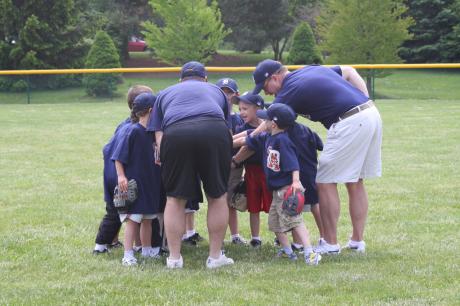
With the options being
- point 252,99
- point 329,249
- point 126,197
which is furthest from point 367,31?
point 126,197

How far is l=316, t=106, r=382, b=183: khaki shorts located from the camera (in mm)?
6039

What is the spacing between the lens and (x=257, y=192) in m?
6.55

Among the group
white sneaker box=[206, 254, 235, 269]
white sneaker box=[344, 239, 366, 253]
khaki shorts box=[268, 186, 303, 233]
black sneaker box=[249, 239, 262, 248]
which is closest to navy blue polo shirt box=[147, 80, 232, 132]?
khaki shorts box=[268, 186, 303, 233]

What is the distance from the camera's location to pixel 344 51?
111 feet

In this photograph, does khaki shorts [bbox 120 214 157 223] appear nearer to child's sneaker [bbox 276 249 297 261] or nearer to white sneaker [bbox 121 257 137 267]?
white sneaker [bbox 121 257 137 267]

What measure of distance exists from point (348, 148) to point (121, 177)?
1.89m

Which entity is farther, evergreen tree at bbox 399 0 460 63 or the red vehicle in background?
the red vehicle in background

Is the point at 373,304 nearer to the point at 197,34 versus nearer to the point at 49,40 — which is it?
the point at 197,34

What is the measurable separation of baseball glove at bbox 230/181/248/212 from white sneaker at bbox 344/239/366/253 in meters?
0.98

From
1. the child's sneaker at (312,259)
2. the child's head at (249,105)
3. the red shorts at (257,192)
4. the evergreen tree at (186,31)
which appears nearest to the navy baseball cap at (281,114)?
the child's head at (249,105)

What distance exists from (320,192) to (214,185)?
1011 millimetres

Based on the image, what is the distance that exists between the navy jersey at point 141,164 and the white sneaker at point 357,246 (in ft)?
5.62

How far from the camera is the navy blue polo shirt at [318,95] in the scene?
5969mm

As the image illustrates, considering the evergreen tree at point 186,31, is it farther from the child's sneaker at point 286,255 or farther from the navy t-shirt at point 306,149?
the child's sneaker at point 286,255
